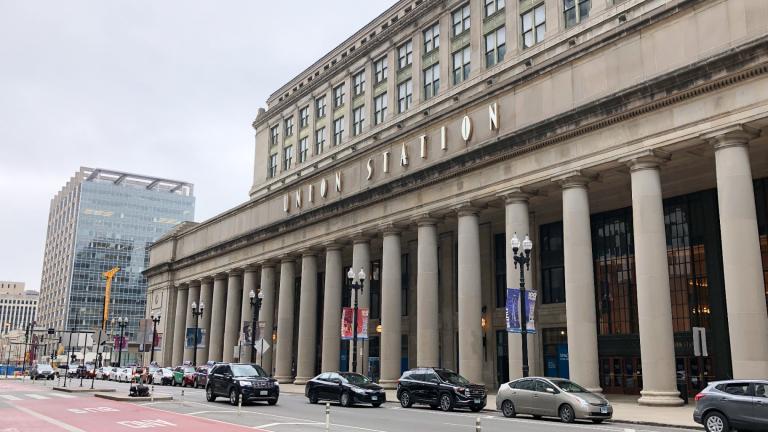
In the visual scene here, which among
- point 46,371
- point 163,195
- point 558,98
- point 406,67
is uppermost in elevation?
point 163,195

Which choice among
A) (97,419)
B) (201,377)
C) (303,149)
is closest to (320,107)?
A: (303,149)

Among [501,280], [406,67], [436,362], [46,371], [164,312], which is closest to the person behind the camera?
[436,362]

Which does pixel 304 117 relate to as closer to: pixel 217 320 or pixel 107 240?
pixel 217 320

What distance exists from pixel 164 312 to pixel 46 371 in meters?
17.5

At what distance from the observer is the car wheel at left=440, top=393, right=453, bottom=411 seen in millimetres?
27219

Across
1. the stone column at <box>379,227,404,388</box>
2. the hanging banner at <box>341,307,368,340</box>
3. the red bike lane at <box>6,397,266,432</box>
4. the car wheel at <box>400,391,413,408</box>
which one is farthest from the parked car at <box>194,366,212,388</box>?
the car wheel at <box>400,391,413,408</box>

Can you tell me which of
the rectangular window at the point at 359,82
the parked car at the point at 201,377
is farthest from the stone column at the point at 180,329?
the rectangular window at the point at 359,82

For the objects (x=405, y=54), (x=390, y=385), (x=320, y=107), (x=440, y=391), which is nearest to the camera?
(x=440, y=391)

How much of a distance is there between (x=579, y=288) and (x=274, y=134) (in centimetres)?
5593

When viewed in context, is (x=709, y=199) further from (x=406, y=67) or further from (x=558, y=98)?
(x=406, y=67)

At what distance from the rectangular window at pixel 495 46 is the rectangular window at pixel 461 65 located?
235 cm

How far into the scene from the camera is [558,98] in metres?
34.6

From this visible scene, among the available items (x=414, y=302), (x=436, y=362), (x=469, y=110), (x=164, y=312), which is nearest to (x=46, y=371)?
(x=164, y=312)

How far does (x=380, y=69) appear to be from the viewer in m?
62.9
